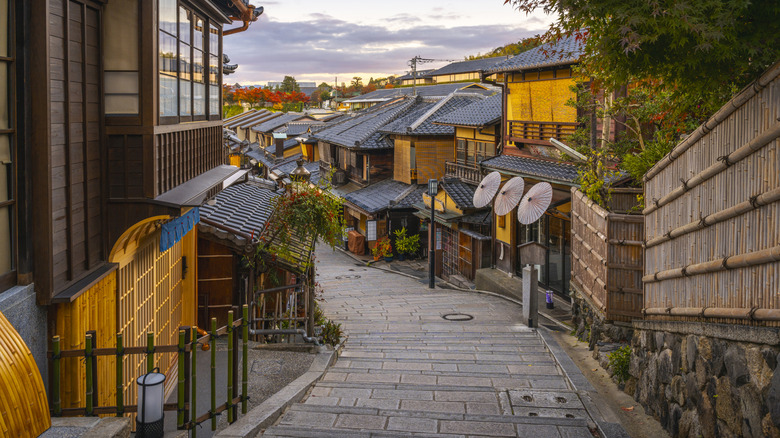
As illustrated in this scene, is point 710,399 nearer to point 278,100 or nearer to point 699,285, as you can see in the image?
point 699,285

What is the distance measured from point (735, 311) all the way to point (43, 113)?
6636 mm

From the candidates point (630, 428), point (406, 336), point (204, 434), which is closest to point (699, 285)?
point (630, 428)

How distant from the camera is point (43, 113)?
6027mm

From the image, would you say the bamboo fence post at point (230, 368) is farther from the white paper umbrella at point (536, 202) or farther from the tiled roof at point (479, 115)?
the tiled roof at point (479, 115)

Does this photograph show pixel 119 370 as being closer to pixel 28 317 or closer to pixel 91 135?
pixel 28 317

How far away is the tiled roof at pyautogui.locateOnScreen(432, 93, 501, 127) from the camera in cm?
2875

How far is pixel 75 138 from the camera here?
22.5 feet

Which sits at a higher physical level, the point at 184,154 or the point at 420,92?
the point at 420,92

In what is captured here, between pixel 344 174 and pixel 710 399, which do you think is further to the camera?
pixel 344 174

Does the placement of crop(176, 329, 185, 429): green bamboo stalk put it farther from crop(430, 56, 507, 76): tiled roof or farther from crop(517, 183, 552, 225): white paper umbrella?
crop(430, 56, 507, 76): tiled roof

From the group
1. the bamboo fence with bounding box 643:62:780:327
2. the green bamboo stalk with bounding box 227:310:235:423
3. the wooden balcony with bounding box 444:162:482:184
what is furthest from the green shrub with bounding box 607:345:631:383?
the wooden balcony with bounding box 444:162:482:184

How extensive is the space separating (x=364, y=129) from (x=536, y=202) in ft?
85.1

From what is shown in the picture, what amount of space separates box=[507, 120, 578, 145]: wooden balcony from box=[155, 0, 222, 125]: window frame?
12523mm

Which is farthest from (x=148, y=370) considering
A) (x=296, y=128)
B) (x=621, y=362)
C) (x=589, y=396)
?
(x=296, y=128)
